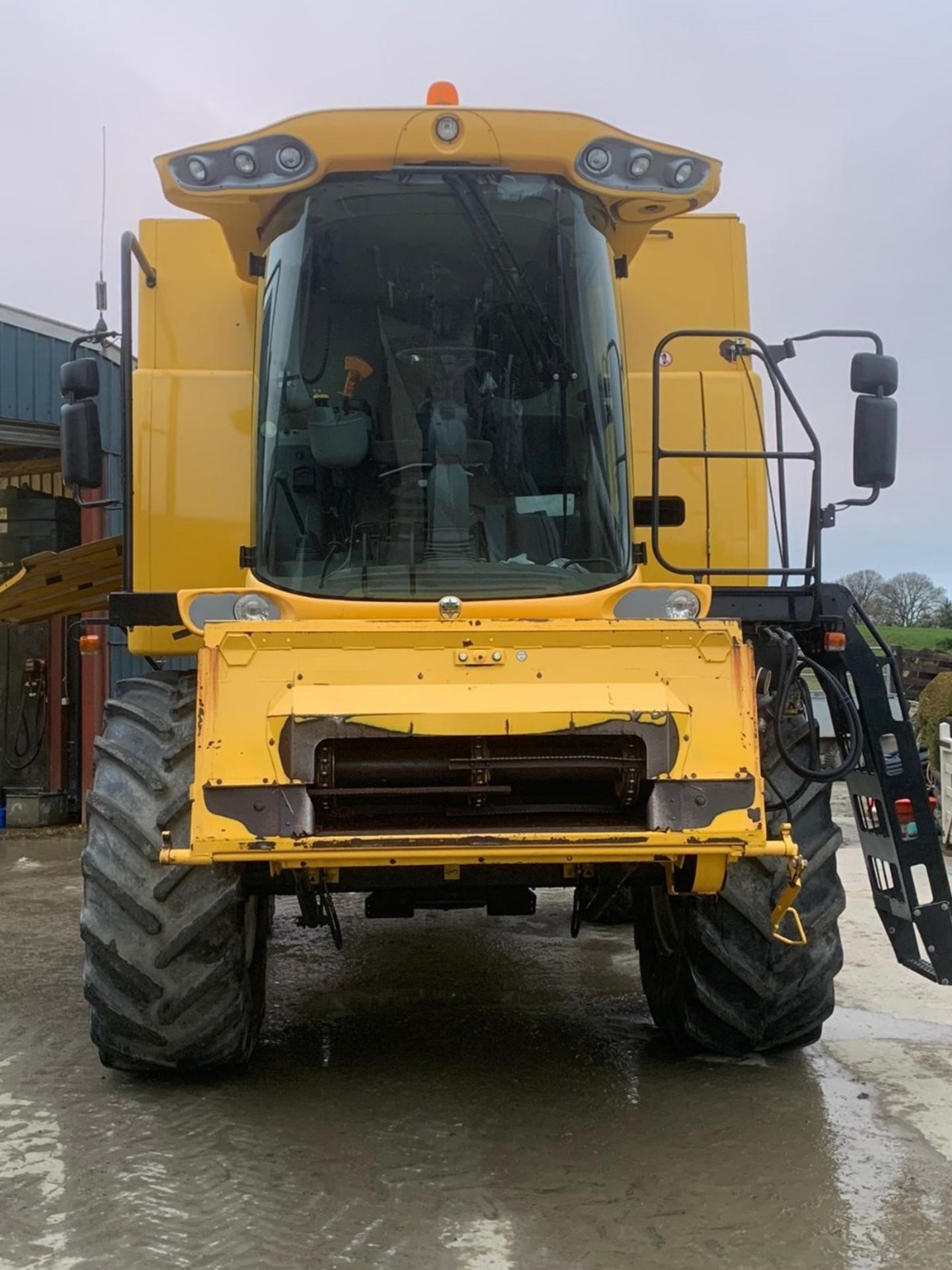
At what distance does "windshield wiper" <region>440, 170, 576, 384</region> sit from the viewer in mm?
4398

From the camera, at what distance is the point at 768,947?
437 centimetres

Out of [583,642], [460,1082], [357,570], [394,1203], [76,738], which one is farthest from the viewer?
[76,738]

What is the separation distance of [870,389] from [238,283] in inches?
106

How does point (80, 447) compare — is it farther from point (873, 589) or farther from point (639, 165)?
point (873, 589)

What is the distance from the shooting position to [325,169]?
433 centimetres

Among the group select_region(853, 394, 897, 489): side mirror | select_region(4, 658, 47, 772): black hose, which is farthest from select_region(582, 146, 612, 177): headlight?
select_region(4, 658, 47, 772): black hose

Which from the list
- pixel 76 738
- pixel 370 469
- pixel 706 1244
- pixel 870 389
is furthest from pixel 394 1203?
pixel 76 738

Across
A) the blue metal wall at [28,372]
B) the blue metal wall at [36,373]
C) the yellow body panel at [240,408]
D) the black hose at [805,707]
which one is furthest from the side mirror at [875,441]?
the blue metal wall at [28,372]

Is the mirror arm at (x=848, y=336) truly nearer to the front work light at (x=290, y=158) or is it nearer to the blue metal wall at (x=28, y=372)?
the front work light at (x=290, y=158)

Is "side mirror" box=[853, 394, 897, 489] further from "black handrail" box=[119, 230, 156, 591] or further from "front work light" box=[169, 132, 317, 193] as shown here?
A: "black handrail" box=[119, 230, 156, 591]

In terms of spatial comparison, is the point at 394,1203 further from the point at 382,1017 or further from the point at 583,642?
the point at 382,1017

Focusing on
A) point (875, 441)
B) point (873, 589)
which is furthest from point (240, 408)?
point (873, 589)

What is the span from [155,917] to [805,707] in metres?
2.30

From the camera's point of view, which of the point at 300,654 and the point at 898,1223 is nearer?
the point at 898,1223
